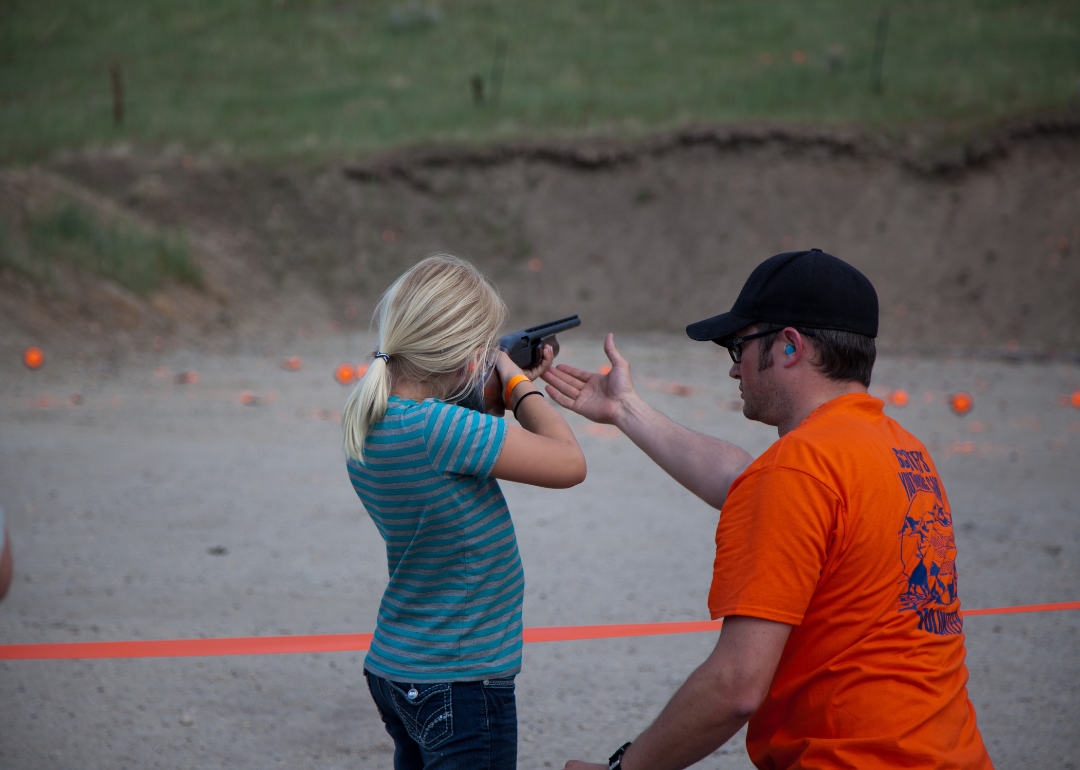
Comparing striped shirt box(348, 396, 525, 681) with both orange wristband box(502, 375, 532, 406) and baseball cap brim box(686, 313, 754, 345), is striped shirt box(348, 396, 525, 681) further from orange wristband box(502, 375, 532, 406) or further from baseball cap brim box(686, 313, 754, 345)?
baseball cap brim box(686, 313, 754, 345)

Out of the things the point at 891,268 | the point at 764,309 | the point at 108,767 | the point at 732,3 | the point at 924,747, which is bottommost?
the point at 891,268

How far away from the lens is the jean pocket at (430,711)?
180 centimetres

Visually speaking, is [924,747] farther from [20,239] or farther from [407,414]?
[20,239]

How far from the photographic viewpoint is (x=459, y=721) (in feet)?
5.91

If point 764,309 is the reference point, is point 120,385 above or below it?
below

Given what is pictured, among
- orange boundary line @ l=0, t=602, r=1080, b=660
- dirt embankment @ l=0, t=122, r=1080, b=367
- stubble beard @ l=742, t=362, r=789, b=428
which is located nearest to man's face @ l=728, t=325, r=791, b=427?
stubble beard @ l=742, t=362, r=789, b=428

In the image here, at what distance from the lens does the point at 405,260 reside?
20188 mm

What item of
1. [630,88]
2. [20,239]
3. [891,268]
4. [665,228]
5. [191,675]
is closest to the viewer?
[191,675]

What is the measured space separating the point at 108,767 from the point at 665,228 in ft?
59.8

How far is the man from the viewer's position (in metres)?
1.46

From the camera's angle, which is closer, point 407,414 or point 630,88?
point 407,414

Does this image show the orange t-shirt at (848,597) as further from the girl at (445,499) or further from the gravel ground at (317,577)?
the gravel ground at (317,577)

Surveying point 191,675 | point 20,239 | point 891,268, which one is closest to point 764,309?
point 191,675

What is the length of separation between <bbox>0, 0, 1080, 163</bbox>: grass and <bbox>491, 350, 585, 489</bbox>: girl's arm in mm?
19559
